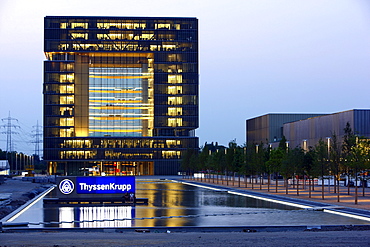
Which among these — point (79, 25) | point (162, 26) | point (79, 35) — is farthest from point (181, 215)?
point (79, 25)

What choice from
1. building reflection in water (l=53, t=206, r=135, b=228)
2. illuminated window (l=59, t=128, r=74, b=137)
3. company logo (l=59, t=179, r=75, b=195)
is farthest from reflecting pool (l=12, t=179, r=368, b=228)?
illuminated window (l=59, t=128, r=74, b=137)

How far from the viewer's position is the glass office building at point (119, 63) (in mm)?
158750

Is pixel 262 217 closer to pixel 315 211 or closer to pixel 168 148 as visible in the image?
pixel 315 211

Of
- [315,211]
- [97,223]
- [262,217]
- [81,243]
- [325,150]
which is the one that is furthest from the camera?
[325,150]

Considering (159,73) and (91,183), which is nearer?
(91,183)

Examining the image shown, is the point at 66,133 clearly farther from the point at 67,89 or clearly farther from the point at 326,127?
the point at 326,127

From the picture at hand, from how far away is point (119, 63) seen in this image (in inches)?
6476

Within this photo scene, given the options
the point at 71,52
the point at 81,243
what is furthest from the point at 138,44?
the point at 81,243

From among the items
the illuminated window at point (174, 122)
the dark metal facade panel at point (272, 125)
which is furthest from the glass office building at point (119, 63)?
the dark metal facade panel at point (272, 125)

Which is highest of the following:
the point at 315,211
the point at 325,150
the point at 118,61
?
the point at 118,61

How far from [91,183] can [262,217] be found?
57.1 feet

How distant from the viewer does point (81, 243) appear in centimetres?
2319

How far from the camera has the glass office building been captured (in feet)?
521

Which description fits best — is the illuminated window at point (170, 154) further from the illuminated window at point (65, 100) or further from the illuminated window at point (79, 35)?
the illuminated window at point (79, 35)
